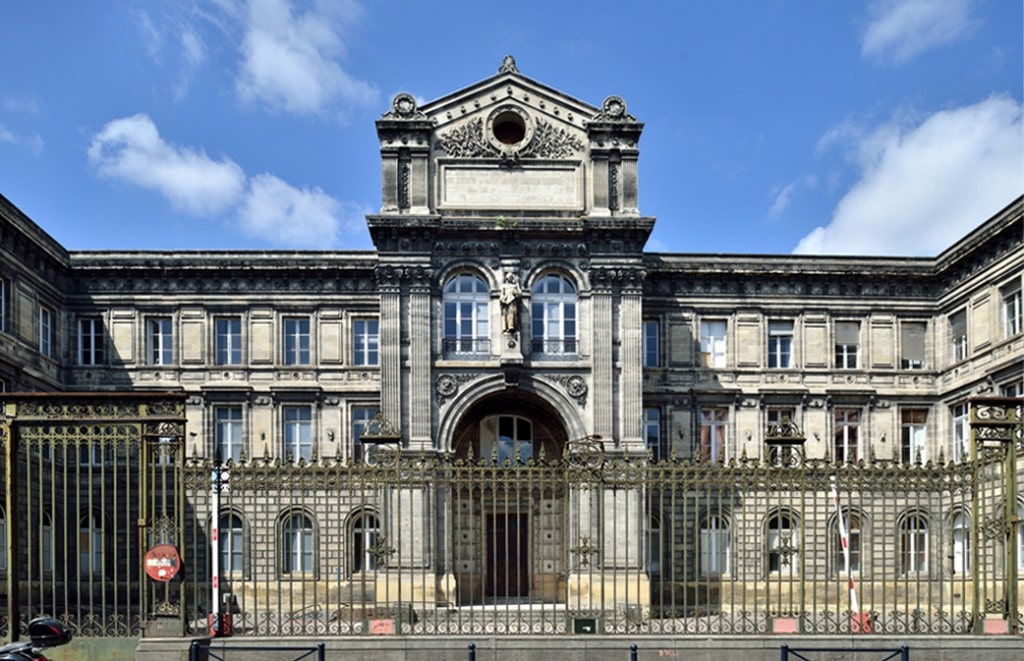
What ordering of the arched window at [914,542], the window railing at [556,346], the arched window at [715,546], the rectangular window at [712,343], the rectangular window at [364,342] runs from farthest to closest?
1. the rectangular window at [712,343]
2. the rectangular window at [364,342]
3. the window railing at [556,346]
4. the arched window at [914,542]
5. the arched window at [715,546]

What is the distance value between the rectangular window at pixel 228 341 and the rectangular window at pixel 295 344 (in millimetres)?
1518

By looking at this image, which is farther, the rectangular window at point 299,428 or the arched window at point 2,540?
the rectangular window at point 299,428

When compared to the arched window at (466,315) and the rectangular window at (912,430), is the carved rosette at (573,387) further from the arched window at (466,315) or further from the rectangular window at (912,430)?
the rectangular window at (912,430)

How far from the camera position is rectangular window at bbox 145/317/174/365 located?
33.3 m

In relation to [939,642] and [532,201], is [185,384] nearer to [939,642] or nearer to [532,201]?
[532,201]

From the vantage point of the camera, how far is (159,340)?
3341cm

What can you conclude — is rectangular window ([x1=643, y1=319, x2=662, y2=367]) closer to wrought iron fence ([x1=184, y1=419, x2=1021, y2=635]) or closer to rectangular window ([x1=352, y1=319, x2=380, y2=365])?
wrought iron fence ([x1=184, y1=419, x2=1021, y2=635])

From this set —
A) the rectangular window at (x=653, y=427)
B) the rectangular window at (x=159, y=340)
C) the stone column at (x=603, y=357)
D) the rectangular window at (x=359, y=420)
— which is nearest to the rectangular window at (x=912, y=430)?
the rectangular window at (x=653, y=427)

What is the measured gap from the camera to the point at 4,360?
2764cm

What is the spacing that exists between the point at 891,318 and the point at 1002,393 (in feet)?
18.6

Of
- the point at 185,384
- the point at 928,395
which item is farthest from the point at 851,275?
the point at 185,384

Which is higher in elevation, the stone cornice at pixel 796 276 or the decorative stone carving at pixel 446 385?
the stone cornice at pixel 796 276

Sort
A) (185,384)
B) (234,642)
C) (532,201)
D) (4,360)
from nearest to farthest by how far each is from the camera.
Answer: (234,642) → (4,360) → (532,201) → (185,384)

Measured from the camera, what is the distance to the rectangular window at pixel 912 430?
33719 millimetres
